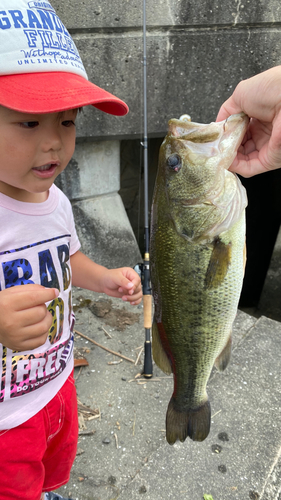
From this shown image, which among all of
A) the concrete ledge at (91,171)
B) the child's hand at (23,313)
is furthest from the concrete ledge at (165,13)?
the child's hand at (23,313)

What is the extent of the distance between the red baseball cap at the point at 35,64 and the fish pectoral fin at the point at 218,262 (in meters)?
0.77

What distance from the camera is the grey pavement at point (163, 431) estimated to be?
195 cm

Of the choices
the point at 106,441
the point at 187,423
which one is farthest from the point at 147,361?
the point at 187,423

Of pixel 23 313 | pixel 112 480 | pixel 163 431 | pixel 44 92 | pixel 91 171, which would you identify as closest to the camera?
pixel 23 313

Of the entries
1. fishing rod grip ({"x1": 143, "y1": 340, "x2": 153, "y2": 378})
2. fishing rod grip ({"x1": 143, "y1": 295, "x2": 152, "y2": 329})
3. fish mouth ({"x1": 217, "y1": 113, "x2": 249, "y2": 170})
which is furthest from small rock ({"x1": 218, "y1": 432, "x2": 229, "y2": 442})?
fish mouth ({"x1": 217, "y1": 113, "x2": 249, "y2": 170})

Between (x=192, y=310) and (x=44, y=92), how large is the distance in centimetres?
A: 104

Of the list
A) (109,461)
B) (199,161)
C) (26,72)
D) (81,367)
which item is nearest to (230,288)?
(199,161)

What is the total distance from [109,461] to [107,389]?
21.6 inches

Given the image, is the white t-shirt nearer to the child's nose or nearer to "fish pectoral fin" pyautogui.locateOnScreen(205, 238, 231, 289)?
the child's nose

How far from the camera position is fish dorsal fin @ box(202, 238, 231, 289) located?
1.45 meters

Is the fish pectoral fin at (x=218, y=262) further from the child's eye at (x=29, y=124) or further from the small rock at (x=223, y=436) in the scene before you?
the small rock at (x=223, y=436)

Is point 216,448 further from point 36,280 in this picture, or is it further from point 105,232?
point 105,232

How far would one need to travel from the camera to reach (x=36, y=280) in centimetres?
144

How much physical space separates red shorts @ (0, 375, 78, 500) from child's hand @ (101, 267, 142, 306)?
20.3 inches
